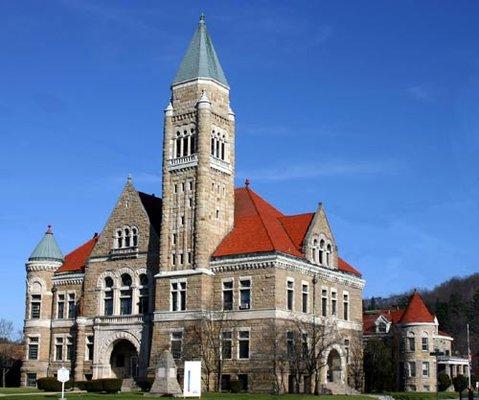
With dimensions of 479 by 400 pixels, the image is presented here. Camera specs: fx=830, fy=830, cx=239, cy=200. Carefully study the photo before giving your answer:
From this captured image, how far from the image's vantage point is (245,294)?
67188 mm

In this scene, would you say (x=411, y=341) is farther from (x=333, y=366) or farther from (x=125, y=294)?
(x=125, y=294)

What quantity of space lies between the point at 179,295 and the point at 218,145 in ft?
44.5

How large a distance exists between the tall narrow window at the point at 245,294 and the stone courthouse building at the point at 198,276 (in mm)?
81

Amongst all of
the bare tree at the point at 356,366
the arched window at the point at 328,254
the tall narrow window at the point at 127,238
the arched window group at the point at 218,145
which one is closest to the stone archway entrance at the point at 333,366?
the bare tree at the point at 356,366

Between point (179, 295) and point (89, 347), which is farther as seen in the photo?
point (89, 347)

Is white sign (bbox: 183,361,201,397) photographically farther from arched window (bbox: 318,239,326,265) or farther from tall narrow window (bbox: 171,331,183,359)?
arched window (bbox: 318,239,326,265)

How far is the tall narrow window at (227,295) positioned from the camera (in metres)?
67.7

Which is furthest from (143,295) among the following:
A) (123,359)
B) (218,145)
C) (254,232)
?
(218,145)

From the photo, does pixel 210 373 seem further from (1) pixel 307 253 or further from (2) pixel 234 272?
(1) pixel 307 253

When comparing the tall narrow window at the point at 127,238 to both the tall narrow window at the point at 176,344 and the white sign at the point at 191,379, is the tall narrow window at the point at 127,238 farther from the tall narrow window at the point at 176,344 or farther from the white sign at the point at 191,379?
the white sign at the point at 191,379

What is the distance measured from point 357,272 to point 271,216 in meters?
11.5

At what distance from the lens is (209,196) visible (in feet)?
229

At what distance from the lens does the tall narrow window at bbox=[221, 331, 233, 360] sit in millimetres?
66812

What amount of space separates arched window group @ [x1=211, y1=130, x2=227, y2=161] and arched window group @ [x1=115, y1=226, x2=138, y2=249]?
33.4 ft
